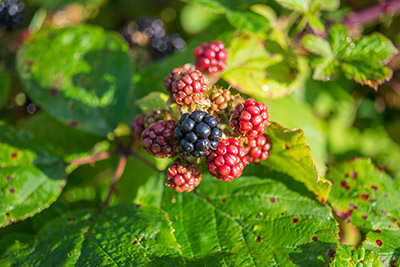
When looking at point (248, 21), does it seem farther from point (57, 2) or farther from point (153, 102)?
point (57, 2)

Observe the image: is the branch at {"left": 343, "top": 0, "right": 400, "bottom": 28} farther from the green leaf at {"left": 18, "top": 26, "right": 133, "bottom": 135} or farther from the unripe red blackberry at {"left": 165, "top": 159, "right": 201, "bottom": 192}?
the unripe red blackberry at {"left": 165, "top": 159, "right": 201, "bottom": 192}

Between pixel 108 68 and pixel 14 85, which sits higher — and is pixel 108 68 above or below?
above

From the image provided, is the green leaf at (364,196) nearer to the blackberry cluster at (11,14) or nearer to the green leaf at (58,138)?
the green leaf at (58,138)

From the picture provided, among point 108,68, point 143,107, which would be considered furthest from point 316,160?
point 108,68

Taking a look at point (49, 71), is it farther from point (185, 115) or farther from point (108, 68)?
point (185, 115)

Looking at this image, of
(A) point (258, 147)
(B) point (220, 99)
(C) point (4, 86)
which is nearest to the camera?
(B) point (220, 99)

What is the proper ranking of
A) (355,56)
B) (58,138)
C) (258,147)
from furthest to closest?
(58,138)
(355,56)
(258,147)

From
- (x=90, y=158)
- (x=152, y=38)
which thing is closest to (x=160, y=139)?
(x=90, y=158)

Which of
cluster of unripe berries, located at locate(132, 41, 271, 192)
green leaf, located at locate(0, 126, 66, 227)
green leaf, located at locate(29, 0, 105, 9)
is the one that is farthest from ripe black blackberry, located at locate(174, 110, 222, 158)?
green leaf, located at locate(29, 0, 105, 9)
